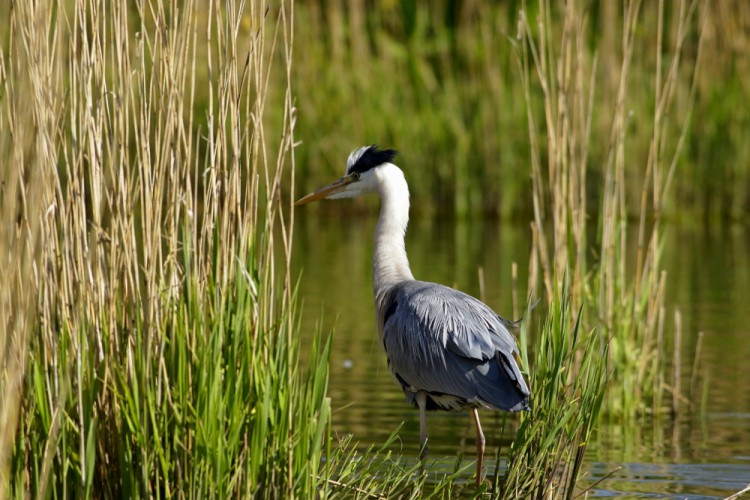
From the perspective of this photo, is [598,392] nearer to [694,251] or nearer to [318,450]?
[318,450]

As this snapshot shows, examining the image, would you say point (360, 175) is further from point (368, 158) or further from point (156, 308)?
point (156, 308)

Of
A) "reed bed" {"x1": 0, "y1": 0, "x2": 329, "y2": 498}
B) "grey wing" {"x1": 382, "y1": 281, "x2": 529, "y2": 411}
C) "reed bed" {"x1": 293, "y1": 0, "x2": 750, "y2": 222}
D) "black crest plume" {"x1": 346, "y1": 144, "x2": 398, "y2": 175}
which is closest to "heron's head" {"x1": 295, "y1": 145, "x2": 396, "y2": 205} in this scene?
"black crest plume" {"x1": 346, "y1": 144, "x2": 398, "y2": 175}

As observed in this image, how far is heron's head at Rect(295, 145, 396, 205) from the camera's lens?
5.67 m

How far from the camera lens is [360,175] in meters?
5.74

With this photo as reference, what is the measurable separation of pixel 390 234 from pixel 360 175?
370 millimetres

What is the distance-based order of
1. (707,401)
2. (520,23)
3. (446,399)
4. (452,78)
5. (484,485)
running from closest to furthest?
(484,485)
(446,399)
(520,23)
(707,401)
(452,78)

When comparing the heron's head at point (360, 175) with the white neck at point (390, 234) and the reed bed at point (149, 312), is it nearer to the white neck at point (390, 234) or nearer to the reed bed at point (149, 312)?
the white neck at point (390, 234)

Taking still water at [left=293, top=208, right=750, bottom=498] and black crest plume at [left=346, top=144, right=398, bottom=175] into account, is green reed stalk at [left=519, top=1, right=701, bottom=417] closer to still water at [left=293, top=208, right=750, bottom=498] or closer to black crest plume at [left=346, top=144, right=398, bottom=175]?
still water at [left=293, top=208, right=750, bottom=498]

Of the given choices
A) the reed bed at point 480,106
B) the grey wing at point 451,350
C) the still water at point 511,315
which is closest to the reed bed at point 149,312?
the still water at point 511,315

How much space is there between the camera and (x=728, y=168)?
14688mm

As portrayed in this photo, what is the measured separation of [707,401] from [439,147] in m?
8.15

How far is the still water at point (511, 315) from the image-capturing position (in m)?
5.69

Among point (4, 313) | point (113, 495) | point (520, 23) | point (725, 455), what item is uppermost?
point (520, 23)

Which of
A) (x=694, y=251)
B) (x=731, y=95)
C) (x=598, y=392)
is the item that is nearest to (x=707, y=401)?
(x=598, y=392)
